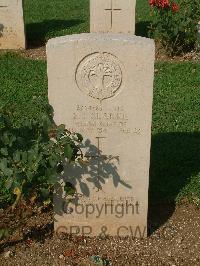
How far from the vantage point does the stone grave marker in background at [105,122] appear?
3.50m

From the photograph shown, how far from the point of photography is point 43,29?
33.6 feet

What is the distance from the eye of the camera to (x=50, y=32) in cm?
1000

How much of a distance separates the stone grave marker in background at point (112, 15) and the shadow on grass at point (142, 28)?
138 cm

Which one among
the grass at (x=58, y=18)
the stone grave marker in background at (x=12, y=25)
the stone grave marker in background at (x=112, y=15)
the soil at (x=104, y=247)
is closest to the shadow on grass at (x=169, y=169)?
the soil at (x=104, y=247)

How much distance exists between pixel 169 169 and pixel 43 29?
6043 millimetres

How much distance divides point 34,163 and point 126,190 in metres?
0.93

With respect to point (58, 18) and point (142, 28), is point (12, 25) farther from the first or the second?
point (142, 28)

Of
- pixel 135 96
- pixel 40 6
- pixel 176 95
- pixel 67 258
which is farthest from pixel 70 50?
pixel 40 6

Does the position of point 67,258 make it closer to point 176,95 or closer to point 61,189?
point 61,189

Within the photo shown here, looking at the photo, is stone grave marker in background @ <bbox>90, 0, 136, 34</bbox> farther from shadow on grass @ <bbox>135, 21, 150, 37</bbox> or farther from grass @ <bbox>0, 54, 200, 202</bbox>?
shadow on grass @ <bbox>135, 21, 150, 37</bbox>

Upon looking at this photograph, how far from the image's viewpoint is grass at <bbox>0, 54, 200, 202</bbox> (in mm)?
4746

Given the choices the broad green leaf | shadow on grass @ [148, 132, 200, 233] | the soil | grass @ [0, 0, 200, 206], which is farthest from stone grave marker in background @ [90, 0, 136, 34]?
the broad green leaf

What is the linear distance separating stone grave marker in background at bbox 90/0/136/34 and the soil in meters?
5.02

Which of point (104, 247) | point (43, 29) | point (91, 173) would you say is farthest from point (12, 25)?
point (104, 247)
